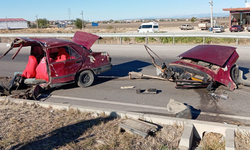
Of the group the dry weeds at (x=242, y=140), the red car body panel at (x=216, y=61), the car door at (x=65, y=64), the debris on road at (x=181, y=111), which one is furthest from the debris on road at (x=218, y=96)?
the car door at (x=65, y=64)

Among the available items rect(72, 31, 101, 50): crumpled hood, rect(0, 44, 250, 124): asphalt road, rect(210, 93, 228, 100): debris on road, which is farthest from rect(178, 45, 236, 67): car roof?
rect(72, 31, 101, 50): crumpled hood

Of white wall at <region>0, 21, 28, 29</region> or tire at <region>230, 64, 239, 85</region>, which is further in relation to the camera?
white wall at <region>0, 21, 28, 29</region>

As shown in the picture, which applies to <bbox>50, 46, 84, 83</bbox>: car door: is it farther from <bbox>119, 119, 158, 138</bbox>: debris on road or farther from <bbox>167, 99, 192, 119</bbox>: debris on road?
<bbox>167, 99, 192, 119</bbox>: debris on road

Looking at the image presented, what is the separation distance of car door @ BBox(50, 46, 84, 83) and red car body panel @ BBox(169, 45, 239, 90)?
3408 mm

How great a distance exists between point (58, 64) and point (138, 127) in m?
4.11

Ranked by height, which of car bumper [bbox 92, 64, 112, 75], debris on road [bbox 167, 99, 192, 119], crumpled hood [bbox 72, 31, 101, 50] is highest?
crumpled hood [bbox 72, 31, 101, 50]

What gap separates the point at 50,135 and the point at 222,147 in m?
3.19

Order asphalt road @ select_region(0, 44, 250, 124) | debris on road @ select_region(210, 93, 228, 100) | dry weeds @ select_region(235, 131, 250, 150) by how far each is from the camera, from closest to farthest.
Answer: dry weeds @ select_region(235, 131, 250, 150), asphalt road @ select_region(0, 44, 250, 124), debris on road @ select_region(210, 93, 228, 100)

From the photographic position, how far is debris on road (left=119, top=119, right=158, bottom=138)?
4.66 m

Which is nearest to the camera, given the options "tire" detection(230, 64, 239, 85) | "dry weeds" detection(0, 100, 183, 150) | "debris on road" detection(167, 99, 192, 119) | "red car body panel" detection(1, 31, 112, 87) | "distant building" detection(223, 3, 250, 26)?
"dry weeds" detection(0, 100, 183, 150)

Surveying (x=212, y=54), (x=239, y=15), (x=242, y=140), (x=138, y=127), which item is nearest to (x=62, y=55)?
(x=138, y=127)

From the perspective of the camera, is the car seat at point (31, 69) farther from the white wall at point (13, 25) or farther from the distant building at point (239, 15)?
the white wall at point (13, 25)

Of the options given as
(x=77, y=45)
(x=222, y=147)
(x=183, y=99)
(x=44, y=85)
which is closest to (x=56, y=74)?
(x=44, y=85)

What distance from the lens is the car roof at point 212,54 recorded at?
24.6ft
